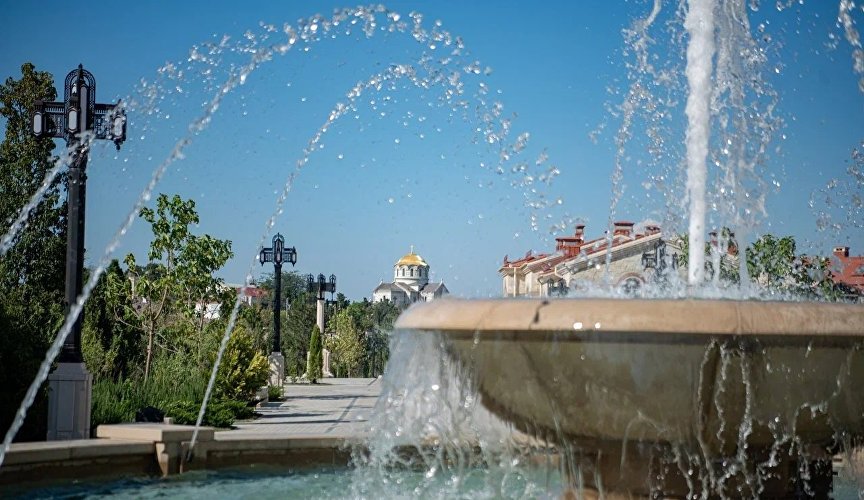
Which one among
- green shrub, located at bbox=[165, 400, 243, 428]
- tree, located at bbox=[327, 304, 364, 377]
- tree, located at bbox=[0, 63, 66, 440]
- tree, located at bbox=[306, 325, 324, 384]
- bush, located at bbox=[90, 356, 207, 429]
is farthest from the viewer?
tree, located at bbox=[327, 304, 364, 377]

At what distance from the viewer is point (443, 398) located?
211 inches

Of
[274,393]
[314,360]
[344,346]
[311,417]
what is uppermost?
[344,346]

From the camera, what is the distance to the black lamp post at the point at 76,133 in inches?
437

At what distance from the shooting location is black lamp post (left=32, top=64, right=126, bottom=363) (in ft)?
36.4

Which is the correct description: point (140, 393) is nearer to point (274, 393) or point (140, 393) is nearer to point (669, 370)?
point (274, 393)

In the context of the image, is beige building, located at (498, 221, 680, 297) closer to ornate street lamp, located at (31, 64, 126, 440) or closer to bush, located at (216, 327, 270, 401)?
bush, located at (216, 327, 270, 401)

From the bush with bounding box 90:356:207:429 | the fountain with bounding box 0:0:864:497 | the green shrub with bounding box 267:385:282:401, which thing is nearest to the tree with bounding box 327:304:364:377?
the green shrub with bounding box 267:385:282:401

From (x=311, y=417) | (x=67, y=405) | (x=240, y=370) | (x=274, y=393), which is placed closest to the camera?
(x=67, y=405)

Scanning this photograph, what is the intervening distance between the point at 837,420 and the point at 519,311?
1.52 metres

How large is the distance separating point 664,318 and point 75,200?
8268 millimetres

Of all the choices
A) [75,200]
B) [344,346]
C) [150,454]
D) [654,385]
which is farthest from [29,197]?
[344,346]

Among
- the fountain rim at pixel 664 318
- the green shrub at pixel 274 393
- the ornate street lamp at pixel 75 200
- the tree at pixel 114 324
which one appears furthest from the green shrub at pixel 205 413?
the fountain rim at pixel 664 318

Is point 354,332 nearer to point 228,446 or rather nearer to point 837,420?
point 228,446

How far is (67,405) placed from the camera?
1059 cm
